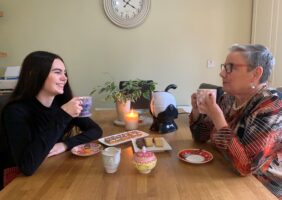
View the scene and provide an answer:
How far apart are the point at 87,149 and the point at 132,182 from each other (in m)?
0.41

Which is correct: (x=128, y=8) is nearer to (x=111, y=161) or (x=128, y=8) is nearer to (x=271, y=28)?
(x=271, y=28)

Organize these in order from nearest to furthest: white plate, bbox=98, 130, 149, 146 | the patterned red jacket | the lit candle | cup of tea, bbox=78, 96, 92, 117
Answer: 1. the patterned red jacket
2. cup of tea, bbox=78, 96, 92, 117
3. white plate, bbox=98, 130, 149, 146
4. the lit candle

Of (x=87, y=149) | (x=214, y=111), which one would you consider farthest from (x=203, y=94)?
(x=87, y=149)

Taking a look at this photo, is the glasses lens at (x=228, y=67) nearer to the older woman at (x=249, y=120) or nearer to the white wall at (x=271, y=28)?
the older woman at (x=249, y=120)

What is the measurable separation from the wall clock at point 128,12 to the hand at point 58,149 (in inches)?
88.2

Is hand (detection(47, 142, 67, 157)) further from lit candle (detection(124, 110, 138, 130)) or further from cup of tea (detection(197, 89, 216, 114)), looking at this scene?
cup of tea (detection(197, 89, 216, 114))

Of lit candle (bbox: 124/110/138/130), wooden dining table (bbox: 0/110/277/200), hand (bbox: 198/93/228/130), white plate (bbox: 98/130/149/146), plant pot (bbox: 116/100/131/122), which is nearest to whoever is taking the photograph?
wooden dining table (bbox: 0/110/277/200)

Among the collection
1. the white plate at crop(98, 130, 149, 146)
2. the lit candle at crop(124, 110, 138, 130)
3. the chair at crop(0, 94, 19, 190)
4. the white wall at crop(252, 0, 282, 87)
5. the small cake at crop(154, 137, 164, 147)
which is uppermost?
the white wall at crop(252, 0, 282, 87)

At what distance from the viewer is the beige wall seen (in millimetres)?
3324

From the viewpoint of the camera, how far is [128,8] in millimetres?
3316

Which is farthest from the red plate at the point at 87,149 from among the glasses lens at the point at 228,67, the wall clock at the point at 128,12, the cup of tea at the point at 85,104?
the wall clock at the point at 128,12

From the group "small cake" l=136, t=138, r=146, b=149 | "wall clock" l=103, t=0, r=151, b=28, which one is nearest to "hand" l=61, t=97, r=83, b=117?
"small cake" l=136, t=138, r=146, b=149

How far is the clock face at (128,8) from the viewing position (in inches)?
130

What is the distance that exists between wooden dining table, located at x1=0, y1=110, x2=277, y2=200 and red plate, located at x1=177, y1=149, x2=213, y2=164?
0.02 metres
